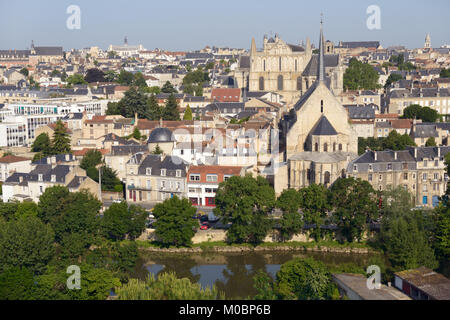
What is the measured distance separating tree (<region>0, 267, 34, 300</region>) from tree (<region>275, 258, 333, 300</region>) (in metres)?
7.45

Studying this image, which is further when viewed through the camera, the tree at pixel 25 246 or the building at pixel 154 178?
the building at pixel 154 178

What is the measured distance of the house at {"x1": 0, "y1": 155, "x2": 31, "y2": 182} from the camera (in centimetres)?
3335

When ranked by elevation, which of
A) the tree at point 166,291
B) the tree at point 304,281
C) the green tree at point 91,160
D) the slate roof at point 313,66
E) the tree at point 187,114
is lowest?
the tree at point 304,281

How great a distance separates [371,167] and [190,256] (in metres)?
9.44

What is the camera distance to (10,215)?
26.5m

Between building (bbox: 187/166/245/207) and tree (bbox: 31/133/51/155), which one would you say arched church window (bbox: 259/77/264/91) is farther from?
building (bbox: 187/166/245/207)

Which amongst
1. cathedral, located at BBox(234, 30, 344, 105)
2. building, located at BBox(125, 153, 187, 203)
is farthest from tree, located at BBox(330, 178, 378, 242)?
cathedral, located at BBox(234, 30, 344, 105)

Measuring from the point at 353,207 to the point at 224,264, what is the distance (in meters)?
5.65

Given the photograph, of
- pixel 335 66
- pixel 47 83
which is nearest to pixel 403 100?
pixel 335 66

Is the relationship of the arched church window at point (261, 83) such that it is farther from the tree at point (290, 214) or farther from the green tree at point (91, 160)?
the tree at point (290, 214)

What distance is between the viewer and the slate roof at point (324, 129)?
99.6 feet

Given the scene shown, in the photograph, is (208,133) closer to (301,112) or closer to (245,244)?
(301,112)

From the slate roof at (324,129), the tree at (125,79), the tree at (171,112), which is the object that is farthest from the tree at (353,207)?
the tree at (125,79)

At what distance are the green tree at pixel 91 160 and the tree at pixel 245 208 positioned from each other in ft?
33.5
